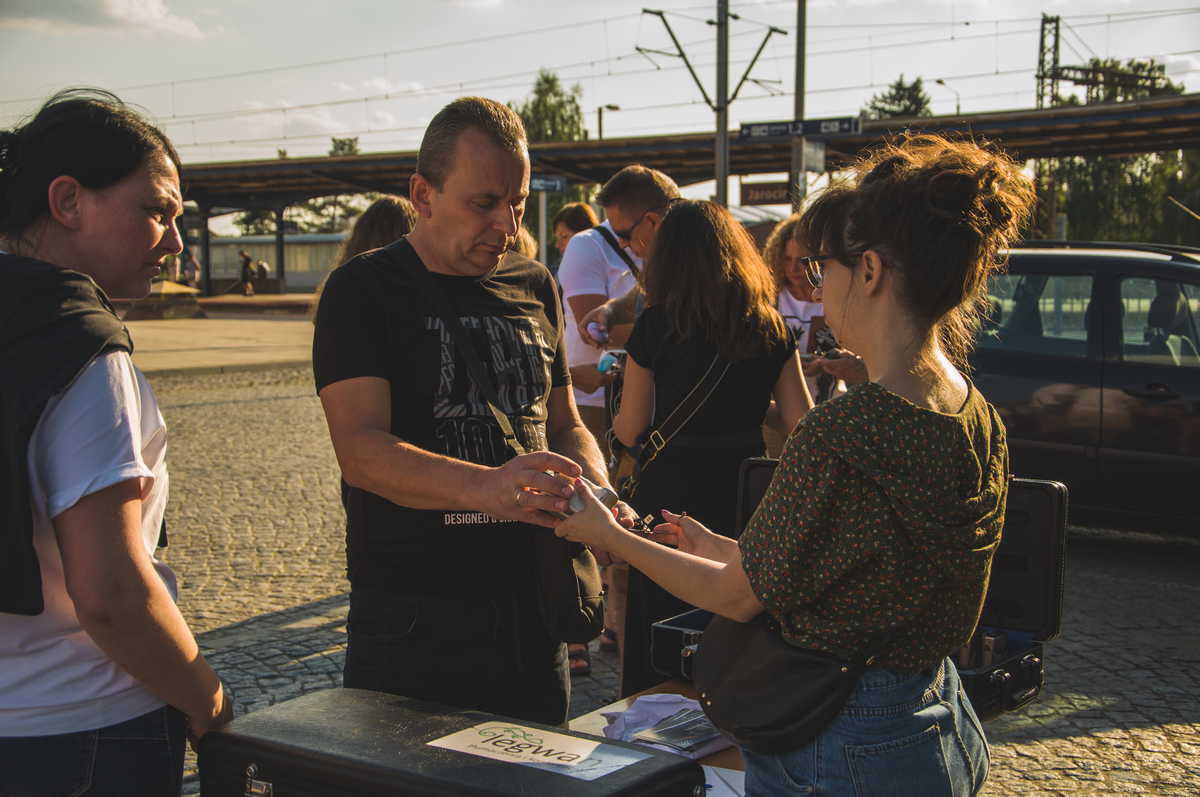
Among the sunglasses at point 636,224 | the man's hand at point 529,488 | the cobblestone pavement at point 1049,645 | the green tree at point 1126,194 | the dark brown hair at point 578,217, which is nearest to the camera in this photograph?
the man's hand at point 529,488

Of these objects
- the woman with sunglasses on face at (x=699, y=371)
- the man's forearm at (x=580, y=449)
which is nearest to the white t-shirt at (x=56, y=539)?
→ the man's forearm at (x=580, y=449)

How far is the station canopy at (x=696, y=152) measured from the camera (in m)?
28.3

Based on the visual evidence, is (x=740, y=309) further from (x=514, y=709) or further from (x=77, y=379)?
(x=77, y=379)

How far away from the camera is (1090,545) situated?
711 centimetres

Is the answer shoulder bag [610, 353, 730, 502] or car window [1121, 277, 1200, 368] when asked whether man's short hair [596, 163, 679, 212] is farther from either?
car window [1121, 277, 1200, 368]

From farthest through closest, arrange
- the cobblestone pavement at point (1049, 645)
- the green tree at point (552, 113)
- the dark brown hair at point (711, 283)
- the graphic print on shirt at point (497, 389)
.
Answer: the green tree at point (552, 113) → the cobblestone pavement at point (1049, 645) → the dark brown hair at point (711, 283) → the graphic print on shirt at point (497, 389)

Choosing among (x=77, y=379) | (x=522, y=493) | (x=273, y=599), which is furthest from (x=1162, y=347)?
(x=77, y=379)

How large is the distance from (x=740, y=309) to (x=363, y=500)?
64.6 inches

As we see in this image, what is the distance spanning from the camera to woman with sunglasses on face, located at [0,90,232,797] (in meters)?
1.52

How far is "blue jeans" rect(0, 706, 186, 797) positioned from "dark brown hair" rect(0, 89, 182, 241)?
0.74 meters

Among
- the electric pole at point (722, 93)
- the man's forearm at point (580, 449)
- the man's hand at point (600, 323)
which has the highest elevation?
the electric pole at point (722, 93)

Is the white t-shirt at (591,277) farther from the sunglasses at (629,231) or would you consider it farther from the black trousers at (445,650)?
the black trousers at (445,650)

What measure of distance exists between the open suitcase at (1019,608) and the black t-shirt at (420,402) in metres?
0.60

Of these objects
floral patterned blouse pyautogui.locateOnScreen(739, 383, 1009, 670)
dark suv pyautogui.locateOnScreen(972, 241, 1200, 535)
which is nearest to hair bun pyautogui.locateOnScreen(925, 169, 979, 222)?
floral patterned blouse pyautogui.locateOnScreen(739, 383, 1009, 670)
